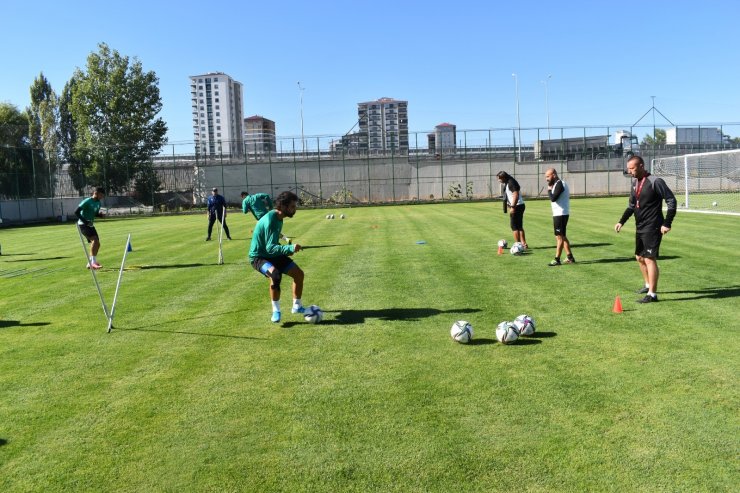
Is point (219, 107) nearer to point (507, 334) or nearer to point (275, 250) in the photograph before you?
point (275, 250)

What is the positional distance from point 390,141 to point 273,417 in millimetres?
55923

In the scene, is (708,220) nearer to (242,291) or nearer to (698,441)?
(242,291)

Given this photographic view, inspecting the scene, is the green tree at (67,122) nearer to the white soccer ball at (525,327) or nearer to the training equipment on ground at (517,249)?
the training equipment on ground at (517,249)

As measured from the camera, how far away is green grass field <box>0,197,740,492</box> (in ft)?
12.8

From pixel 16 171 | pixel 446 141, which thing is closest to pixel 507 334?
pixel 16 171

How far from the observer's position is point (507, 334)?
6.67m

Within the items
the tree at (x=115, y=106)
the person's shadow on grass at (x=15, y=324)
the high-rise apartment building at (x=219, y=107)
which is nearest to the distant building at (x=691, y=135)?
the tree at (x=115, y=106)

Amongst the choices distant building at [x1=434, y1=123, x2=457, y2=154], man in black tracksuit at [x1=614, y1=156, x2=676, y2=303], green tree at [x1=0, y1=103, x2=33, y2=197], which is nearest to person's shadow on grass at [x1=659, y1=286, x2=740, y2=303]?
man in black tracksuit at [x1=614, y1=156, x2=676, y2=303]

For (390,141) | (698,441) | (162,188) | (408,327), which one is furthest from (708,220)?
(162,188)

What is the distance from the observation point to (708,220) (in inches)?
894

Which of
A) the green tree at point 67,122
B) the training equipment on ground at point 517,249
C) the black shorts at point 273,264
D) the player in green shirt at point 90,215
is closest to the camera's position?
the black shorts at point 273,264

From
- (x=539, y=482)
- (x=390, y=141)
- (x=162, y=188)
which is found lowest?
(x=539, y=482)

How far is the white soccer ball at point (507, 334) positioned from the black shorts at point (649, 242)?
3.06 meters

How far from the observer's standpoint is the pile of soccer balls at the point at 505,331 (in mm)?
6684
